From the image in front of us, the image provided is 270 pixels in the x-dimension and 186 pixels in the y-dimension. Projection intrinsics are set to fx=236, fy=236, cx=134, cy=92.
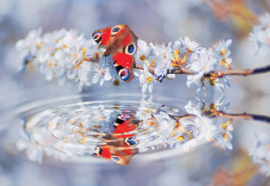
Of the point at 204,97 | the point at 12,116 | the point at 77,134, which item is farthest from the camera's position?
the point at 204,97

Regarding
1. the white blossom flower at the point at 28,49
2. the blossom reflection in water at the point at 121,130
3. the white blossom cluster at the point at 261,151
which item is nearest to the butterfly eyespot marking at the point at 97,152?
the blossom reflection in water at the point at 121,130

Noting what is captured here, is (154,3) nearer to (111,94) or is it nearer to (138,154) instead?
(111,94)

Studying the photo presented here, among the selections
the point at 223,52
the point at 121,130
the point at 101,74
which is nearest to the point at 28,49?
the point at 101,74

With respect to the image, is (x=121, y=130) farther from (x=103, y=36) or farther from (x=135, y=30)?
(x=135, y=30)

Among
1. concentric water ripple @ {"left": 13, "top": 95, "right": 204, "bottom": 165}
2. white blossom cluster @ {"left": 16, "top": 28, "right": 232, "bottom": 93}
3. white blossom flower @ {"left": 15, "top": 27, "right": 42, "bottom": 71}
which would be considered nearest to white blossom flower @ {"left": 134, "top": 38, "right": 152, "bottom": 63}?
white blossom cluster @ {"left": 16, "top": 28, "right": 232, "bottom": 93}

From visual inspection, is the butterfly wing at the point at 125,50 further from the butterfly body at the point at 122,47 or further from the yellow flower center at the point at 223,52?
the yellow flower center at the point at 223,52

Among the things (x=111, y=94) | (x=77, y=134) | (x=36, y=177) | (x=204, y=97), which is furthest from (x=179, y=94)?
(x=36, y=177)
